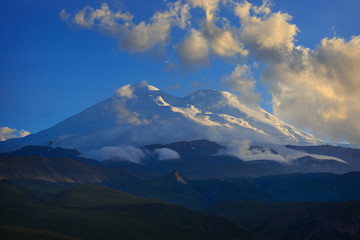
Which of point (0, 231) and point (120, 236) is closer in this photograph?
point (0, 231)

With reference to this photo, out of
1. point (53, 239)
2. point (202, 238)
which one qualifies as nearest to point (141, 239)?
point (202, 238)

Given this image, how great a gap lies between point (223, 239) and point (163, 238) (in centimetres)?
2581

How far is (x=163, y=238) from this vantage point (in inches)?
7731

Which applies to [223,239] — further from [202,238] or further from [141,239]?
[141,239]

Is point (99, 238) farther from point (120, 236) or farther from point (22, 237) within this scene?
point (22, 237)

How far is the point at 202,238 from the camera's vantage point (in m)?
199

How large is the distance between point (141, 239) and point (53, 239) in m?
46.8

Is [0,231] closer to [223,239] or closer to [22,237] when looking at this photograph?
[22,237]

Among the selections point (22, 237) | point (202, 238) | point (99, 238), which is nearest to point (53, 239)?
point (22, 237)

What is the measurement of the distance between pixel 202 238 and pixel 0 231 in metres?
82.9

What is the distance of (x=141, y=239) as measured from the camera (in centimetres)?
19400

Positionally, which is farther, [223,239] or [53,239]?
[223,239]

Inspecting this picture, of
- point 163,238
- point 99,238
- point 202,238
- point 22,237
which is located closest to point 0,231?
point 22,237

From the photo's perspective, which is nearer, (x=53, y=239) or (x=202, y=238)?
(x=53, y=239)
